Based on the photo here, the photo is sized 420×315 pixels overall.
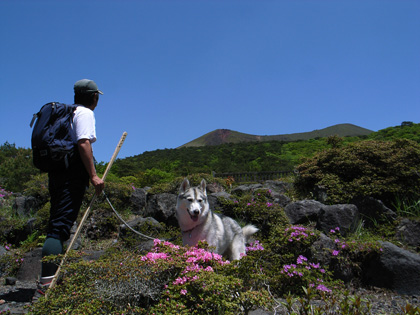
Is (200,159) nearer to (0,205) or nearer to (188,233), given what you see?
(0,205)

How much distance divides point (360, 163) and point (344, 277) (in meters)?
3.21

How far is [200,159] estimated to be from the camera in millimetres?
27359

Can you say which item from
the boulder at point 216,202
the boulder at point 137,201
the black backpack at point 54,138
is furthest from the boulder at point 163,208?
the black backpack at point 54,138

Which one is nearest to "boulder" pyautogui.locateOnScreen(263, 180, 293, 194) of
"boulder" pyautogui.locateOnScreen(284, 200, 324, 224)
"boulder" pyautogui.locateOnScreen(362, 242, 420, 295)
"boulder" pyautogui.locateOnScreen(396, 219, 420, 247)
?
"boulder" pyautogui.locateOnScreen(284, 200, 324, 224)

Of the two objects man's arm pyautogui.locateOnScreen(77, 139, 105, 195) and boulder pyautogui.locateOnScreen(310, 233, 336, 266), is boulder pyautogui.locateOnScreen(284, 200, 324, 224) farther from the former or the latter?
man's arm pyautogui.locateOnScreen(77, 139, 105, 195)

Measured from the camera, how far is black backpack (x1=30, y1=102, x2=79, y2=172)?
2826mm

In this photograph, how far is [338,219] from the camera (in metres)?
5.16

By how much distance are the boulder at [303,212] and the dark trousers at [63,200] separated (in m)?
4.28

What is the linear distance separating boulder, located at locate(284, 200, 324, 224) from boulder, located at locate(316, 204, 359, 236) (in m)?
0.45

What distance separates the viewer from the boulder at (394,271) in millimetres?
3928

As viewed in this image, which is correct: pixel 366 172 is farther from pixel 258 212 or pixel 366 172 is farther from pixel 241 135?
pixel 241 135

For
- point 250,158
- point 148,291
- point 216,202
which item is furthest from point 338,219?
point 250,158

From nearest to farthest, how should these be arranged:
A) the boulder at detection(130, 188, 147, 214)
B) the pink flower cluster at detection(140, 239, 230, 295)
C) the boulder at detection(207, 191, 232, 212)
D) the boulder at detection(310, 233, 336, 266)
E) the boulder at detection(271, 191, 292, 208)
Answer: the pink flower cluster at detection(140, 239, 230, 295), the boulder at detection(310, 233, 336, 266), the boulder at detection(207, 191, 232, 212), the boulder at detection(271, 191, 292, 208), the boulder at detection(130, 188, 147, 214)

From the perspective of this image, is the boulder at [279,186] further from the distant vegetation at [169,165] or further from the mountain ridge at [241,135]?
the mountain ridge at [241,135]
